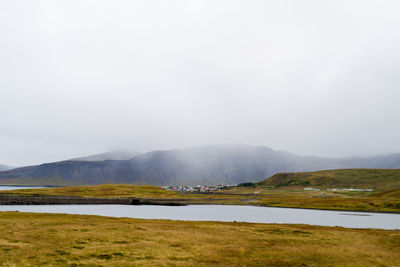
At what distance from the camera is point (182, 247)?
4159 centimetres

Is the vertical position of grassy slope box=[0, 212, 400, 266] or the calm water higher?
grassy slope box=[0, 212, 400, 266]

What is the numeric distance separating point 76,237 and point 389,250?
4642 centimetres

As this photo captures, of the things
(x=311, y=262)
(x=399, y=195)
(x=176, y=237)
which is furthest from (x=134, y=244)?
(x=399, y=195)

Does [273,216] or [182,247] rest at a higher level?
[182,247]

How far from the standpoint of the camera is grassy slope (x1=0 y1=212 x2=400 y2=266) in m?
33.5

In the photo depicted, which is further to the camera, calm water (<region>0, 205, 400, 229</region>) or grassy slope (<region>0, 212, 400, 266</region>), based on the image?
calm water (<region>0, 205, 400, 229</region>)

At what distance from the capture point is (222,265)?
3309cm

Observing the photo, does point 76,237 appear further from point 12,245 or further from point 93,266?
point 93,266

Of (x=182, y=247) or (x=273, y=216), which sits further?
(x=273, y=216)

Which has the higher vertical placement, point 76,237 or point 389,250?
point 76,237

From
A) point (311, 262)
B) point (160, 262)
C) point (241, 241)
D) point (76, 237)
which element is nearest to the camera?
point (160, 262)

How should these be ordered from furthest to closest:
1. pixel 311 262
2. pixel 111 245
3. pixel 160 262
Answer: pixel 111 245 → pixel 311 262 → pixel 160 262

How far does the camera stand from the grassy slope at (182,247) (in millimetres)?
33500

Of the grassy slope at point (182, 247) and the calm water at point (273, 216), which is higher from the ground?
the grassy slope at point (182, 247)
